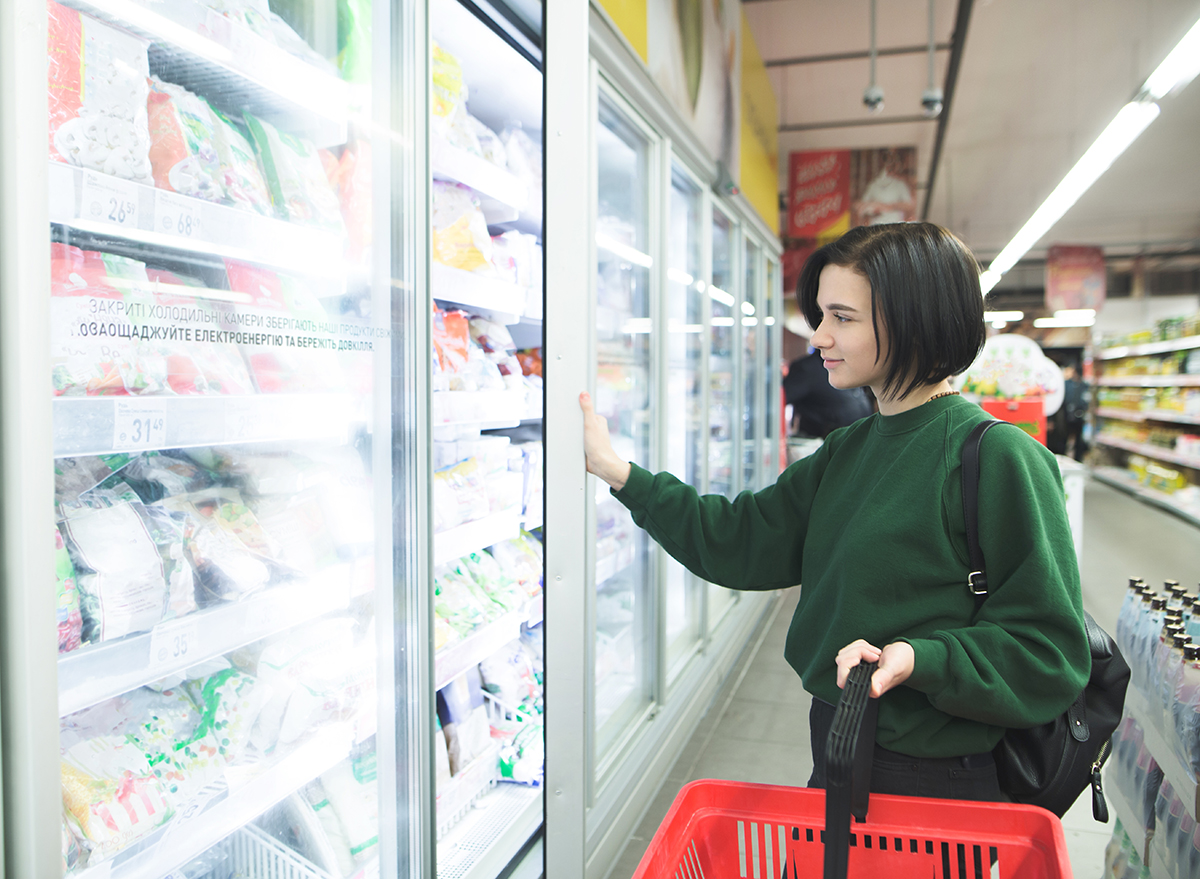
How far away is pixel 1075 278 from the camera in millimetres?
12391

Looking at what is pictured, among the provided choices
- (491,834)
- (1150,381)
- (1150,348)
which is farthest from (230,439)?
(1150,348)

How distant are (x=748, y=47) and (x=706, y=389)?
2.57 m

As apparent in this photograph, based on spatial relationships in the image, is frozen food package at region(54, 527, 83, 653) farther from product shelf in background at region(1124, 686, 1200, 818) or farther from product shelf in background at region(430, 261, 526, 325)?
product shelf in background at region(1124, 686, 1200, 818)

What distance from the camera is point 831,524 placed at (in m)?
1.33

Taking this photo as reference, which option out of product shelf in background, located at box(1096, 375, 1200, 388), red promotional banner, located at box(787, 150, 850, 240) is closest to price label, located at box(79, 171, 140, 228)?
red promotional banner, located at box(787, 150, 850, 240)

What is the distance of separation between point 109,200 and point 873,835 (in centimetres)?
134

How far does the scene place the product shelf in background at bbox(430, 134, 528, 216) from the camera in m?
1.80

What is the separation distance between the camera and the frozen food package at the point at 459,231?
2064 millimetres

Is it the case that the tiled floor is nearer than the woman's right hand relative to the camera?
No

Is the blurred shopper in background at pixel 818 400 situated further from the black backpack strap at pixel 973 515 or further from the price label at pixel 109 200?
the price label at pixel 109 200

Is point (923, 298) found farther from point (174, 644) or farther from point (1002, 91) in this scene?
point (1002, 91)

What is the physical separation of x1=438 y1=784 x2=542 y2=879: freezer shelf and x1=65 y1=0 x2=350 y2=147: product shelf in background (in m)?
1.66

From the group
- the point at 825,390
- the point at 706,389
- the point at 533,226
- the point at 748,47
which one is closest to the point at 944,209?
the point at 825,390

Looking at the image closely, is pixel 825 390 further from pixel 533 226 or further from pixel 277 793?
pixel 277 793
